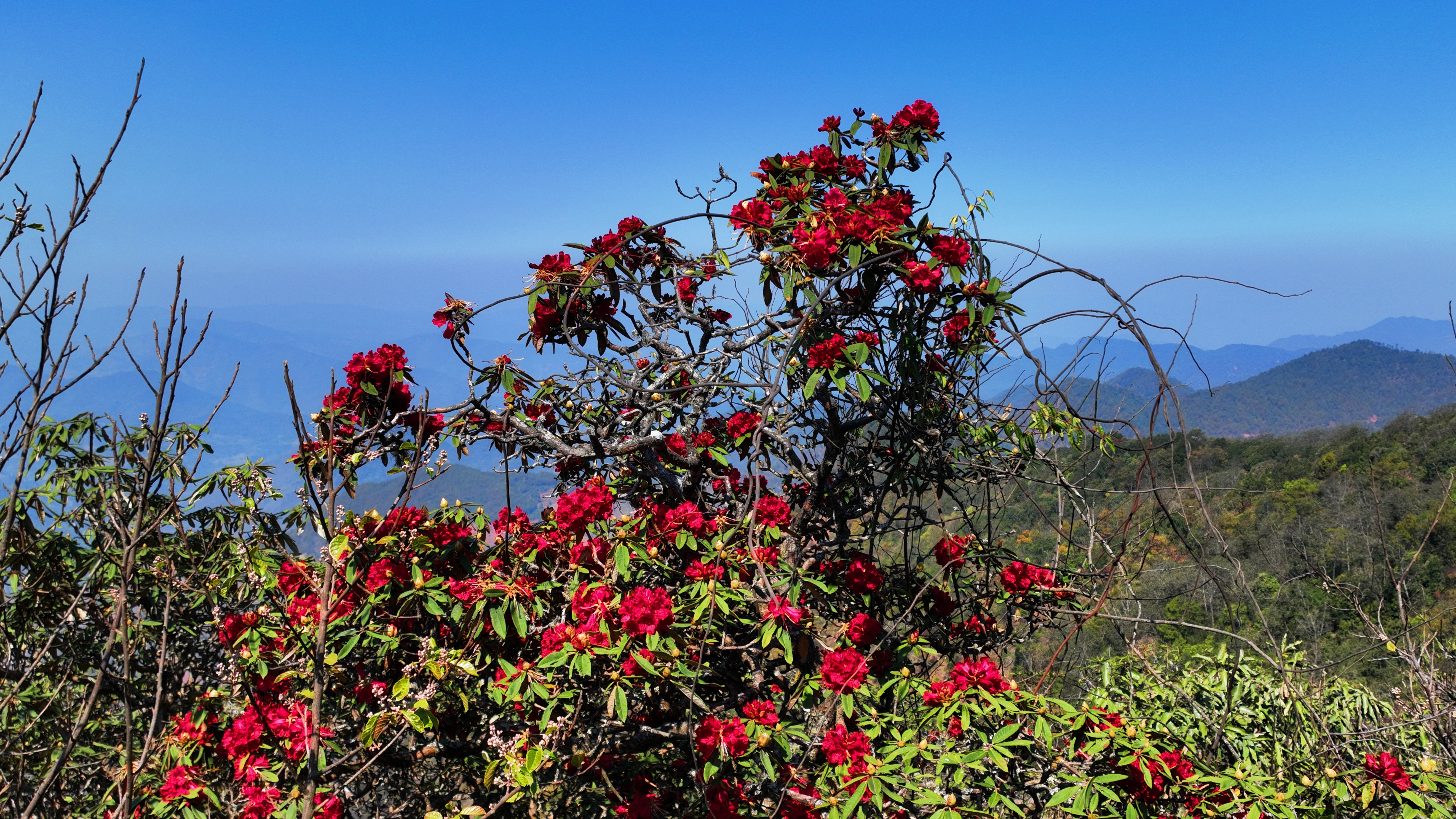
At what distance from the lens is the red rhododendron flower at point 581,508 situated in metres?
2.29

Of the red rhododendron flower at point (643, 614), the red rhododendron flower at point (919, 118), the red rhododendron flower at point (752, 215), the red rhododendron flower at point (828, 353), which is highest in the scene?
the red rhododendron flower at point (919, 118)

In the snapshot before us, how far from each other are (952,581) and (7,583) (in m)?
3.47

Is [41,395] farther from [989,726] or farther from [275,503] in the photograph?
[989,726]

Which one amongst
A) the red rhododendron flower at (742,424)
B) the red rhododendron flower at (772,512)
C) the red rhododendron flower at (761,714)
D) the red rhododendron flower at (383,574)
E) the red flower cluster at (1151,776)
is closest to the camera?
the red flower cluster at (1151,776)

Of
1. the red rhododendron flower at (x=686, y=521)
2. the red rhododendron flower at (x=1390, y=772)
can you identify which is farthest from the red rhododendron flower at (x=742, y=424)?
the red rhododendron flower at (x=1390, y=772)

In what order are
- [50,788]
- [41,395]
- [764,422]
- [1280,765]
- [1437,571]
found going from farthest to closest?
1. [1437,571]
2. [1280,765]
3. [50,788]
4. [764,422]
5. [41,395]

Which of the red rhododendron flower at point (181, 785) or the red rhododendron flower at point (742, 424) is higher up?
the red rhododendron flower at point (742, 424)

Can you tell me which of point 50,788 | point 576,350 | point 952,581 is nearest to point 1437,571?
point 952,581

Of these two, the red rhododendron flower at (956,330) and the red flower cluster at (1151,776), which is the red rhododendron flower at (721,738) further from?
the red rhododendron flower at (956,330)

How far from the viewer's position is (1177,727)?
143 inches

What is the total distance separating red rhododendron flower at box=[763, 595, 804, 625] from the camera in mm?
2104

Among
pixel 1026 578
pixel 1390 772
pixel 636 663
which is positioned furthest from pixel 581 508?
pixel 1390 772

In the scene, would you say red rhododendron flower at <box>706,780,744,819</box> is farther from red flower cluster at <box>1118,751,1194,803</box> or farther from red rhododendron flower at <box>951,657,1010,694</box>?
red flower cluster at <box>1118,751,1194,803</box>

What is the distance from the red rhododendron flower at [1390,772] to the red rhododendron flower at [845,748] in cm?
136
